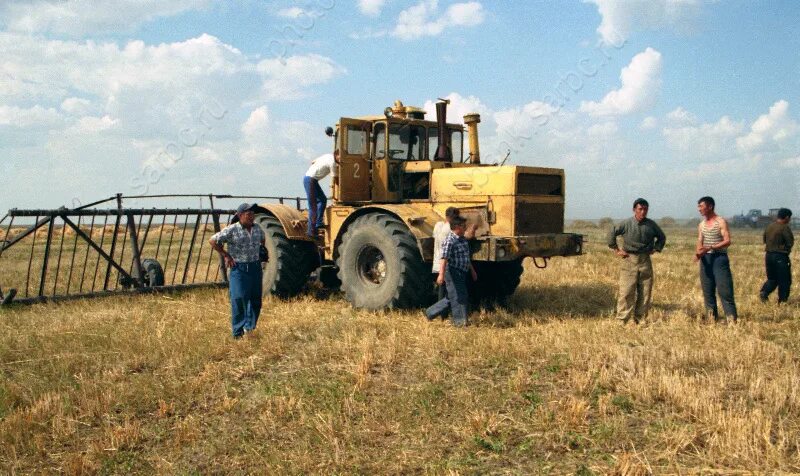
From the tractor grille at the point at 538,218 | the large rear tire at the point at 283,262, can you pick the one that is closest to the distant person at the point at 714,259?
the tractor grille at the point at 538,218

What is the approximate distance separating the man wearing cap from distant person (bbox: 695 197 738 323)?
5.32 metres

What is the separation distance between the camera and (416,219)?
8742mm

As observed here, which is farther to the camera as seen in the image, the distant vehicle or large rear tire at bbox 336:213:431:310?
the distant vehicle

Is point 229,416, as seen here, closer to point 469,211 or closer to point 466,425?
point 466,425

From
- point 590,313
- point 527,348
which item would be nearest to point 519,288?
point 590,313

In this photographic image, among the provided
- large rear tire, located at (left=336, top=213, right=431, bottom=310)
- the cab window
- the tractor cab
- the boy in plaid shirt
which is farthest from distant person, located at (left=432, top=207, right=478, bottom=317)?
the cab window

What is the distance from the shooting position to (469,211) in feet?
28.8

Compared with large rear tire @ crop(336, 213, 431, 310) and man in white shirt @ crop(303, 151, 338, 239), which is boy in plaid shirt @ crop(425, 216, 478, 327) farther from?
man in white shirt @ crop(303, 151, 338, 239)

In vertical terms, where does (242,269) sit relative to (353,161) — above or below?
below

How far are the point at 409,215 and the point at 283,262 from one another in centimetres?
244

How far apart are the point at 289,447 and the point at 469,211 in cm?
480

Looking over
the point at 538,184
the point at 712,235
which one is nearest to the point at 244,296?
the point at 538,184

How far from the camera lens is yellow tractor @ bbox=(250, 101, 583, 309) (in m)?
8.60

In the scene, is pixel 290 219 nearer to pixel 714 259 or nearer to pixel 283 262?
pixel 283 262
